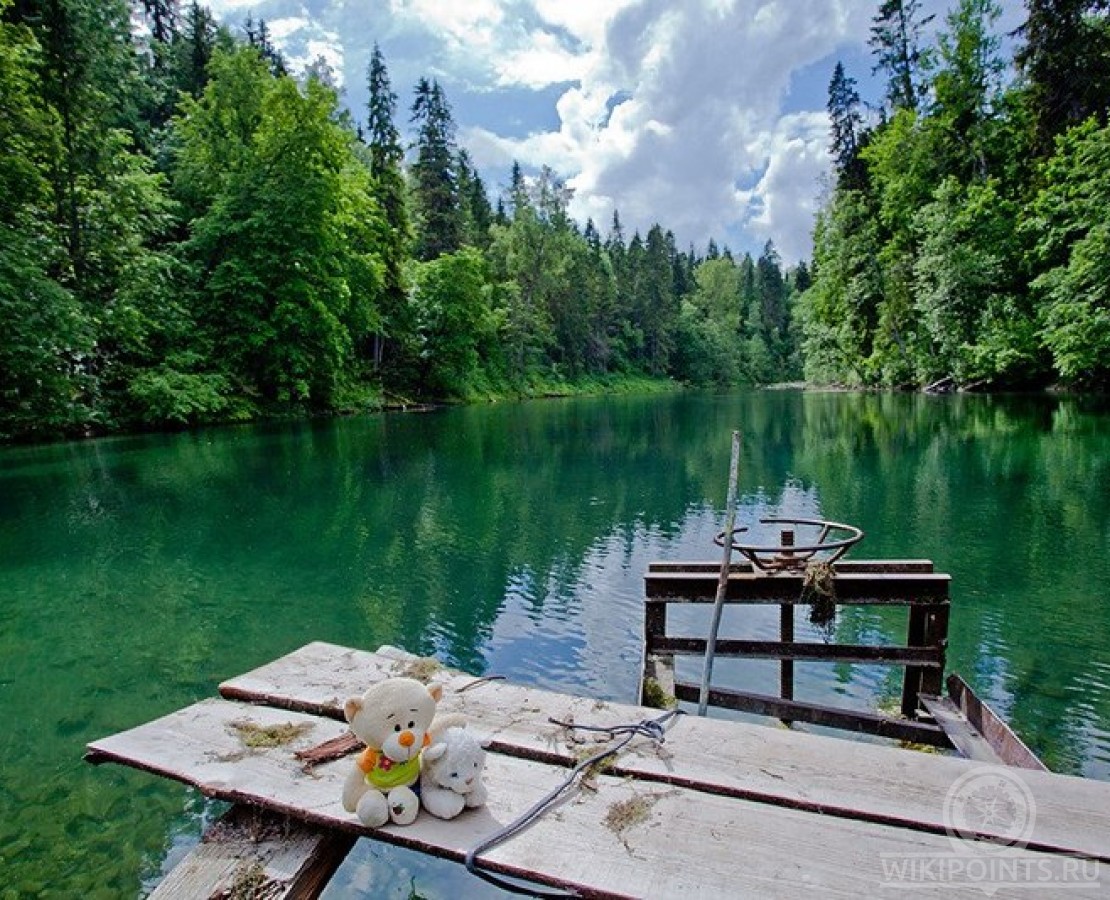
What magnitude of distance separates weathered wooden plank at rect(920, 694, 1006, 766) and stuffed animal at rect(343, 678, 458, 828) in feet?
11.9

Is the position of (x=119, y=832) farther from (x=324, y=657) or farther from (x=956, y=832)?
(x=956, y=832)

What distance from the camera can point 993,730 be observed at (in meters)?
4.67

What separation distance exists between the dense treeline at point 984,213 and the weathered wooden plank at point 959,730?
96.2ft

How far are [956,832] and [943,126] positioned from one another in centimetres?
4821

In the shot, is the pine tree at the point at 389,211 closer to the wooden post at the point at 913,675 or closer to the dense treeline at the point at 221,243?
the dense treeline at the point at 221,243

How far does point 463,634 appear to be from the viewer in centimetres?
837

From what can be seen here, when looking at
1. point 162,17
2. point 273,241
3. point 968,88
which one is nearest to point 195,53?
point 162,17

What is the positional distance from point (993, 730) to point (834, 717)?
1086mm

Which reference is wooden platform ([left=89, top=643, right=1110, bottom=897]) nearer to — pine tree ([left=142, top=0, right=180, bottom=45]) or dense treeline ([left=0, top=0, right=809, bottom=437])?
dense treeline ([left=0, top=0, right=809, bottom=437])

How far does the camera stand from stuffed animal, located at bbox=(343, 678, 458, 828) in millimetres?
2723

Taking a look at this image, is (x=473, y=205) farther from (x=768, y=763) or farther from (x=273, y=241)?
(x=768, y=763)

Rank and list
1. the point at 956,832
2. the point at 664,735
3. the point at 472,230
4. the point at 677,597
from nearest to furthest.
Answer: the point at 956,832 < the point at 664,735 < the point at 677,597 < the point at 472,230

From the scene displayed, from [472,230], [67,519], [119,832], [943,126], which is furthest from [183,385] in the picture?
[943,126]

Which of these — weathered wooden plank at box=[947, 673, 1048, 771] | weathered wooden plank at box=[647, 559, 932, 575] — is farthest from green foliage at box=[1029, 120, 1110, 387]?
weathered wooden plank at box=[947, 673, 1048, 771]
